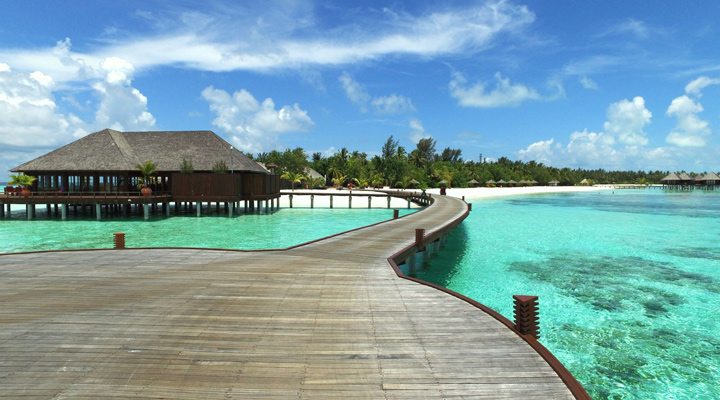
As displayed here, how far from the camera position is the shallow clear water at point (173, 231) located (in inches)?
1006

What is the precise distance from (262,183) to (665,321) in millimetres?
38744

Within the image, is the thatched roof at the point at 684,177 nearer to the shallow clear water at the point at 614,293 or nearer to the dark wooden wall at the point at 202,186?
the shallow clear water at the point at 614,293

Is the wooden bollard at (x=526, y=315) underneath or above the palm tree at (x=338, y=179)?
underneath

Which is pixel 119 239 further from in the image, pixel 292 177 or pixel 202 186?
pixel 292 177

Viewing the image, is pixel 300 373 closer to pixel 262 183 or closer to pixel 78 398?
pixel 78 398

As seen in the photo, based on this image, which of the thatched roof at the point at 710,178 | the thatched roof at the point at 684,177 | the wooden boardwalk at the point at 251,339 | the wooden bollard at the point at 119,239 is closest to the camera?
the wooden boardwalk at the point at 251,339

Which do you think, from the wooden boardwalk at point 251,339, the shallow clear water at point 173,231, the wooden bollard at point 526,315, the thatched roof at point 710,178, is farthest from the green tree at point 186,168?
the thatched roof at point 710,178

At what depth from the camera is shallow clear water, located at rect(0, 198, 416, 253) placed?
25.5 m

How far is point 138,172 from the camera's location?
39406 mm

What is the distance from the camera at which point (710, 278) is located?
18047mm

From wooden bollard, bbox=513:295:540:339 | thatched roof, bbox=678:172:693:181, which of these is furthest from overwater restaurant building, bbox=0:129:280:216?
thatched roof, bbox=678:172:693:181

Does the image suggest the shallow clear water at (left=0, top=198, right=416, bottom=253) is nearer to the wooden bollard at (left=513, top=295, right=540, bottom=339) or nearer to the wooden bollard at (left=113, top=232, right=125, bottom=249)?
the wooden bollard at (left=113, top=232, right=125, bottom=249)

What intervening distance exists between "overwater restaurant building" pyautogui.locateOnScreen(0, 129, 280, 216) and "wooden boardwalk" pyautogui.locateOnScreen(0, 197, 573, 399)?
29.5 meters

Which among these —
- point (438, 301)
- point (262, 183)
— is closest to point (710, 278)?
point (438, 301)
